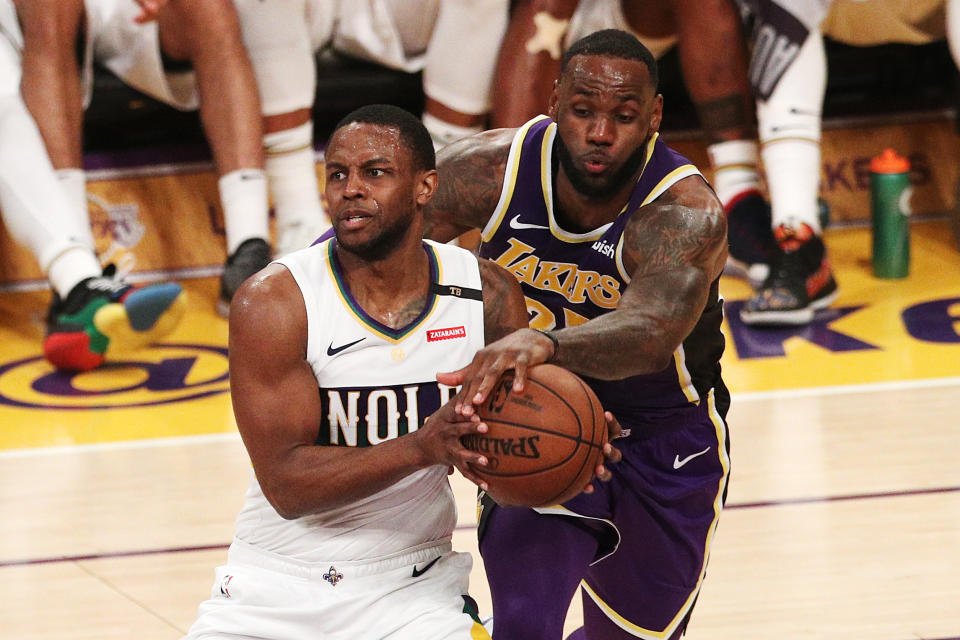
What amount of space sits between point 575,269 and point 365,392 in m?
0.75

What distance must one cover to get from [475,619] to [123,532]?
2.19m

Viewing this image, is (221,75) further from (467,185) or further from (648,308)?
(648,308)

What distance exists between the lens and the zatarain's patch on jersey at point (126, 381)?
5910mm

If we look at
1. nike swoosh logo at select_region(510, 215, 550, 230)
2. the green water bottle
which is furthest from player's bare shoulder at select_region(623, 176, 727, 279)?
the green water bottle

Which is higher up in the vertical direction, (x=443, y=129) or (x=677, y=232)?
(x=677, y=232)

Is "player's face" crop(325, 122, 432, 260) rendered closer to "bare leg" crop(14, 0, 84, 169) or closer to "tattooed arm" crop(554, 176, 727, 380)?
"tattooed arm" crop(554, 176, 727, 380)

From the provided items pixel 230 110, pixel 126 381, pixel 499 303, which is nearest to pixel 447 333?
pixel 499 303

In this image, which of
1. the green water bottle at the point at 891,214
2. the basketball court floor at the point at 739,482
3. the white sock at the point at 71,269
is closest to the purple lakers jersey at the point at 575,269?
the basketball court floor at the point at 739,482

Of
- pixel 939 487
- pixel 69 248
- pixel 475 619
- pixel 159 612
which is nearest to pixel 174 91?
pixel 69 248

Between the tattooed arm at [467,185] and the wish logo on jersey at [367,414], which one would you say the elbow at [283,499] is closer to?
the wish logo on jersey at [367,414]

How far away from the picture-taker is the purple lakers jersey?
10.6 feet

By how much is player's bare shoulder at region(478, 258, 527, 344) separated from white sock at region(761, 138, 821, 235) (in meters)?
3.90

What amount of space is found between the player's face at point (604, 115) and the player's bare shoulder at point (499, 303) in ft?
1.17

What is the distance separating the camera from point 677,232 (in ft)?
10.0
